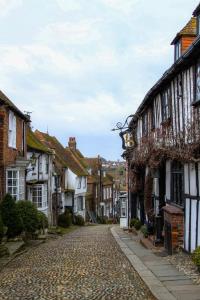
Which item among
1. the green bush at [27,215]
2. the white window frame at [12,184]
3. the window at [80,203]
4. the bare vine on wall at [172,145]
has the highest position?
the bare vine on wall at [172,145]

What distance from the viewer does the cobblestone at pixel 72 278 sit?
9648 millimetres

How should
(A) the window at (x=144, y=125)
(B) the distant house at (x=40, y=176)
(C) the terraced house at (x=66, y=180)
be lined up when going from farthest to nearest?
(C) the terraced house at (x=66, y=180)
(B) the distant house at (x=40, y=176)
(A) the window at (x=144, y=125)

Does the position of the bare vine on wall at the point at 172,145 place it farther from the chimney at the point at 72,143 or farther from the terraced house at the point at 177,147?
the chimney at the point at 72,143

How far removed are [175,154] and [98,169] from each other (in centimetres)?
5924

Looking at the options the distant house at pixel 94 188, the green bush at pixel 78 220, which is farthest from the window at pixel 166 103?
the distant house at pixel 94 188

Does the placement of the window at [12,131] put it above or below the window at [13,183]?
above

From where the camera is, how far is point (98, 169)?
241 feet

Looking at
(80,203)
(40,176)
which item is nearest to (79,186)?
(80,203)

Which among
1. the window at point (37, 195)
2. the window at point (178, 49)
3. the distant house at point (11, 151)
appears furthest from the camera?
the window at point (37, 195)

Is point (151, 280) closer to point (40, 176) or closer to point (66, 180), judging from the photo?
point (40, 176)

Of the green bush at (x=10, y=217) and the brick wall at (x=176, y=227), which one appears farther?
the green bush at (x=10, y=217)

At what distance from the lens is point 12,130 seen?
78.5 ft

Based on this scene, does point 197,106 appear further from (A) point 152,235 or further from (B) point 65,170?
(B) point 65,170

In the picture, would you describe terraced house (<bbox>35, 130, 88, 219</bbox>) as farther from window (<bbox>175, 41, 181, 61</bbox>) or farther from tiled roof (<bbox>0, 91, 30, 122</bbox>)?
window (<bbox>175, 41, 181, 61</bbox>)
